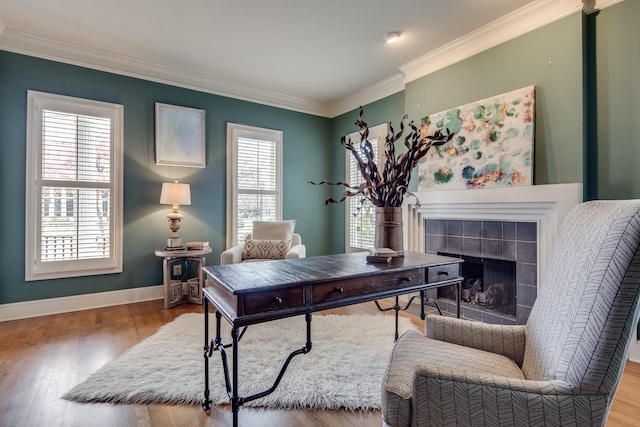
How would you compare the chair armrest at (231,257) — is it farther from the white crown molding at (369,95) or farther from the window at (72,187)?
the white crown molding at (369,95)

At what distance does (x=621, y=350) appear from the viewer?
85 centimetres

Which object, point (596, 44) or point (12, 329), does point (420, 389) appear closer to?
point (596, 44)

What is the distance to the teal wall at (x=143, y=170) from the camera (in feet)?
10.4

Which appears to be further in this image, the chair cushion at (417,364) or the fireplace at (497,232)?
the fireplace at (497,232)

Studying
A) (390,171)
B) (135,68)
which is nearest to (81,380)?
(390,171)

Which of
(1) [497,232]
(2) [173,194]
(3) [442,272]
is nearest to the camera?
(3) [442,272]

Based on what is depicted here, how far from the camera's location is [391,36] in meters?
3.11

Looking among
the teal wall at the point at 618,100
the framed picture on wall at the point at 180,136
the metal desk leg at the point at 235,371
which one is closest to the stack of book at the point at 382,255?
the metal desk leg at the point at 235,371

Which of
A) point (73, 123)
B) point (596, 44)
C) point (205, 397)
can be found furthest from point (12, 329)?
point (596, 44)

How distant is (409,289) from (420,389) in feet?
2.65

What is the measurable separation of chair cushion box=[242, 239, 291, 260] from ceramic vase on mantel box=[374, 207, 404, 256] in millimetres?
1945

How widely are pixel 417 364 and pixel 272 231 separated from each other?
10.1 ft

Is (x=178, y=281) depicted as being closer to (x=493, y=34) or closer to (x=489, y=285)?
(x=489, y=285)

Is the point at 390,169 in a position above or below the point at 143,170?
below
